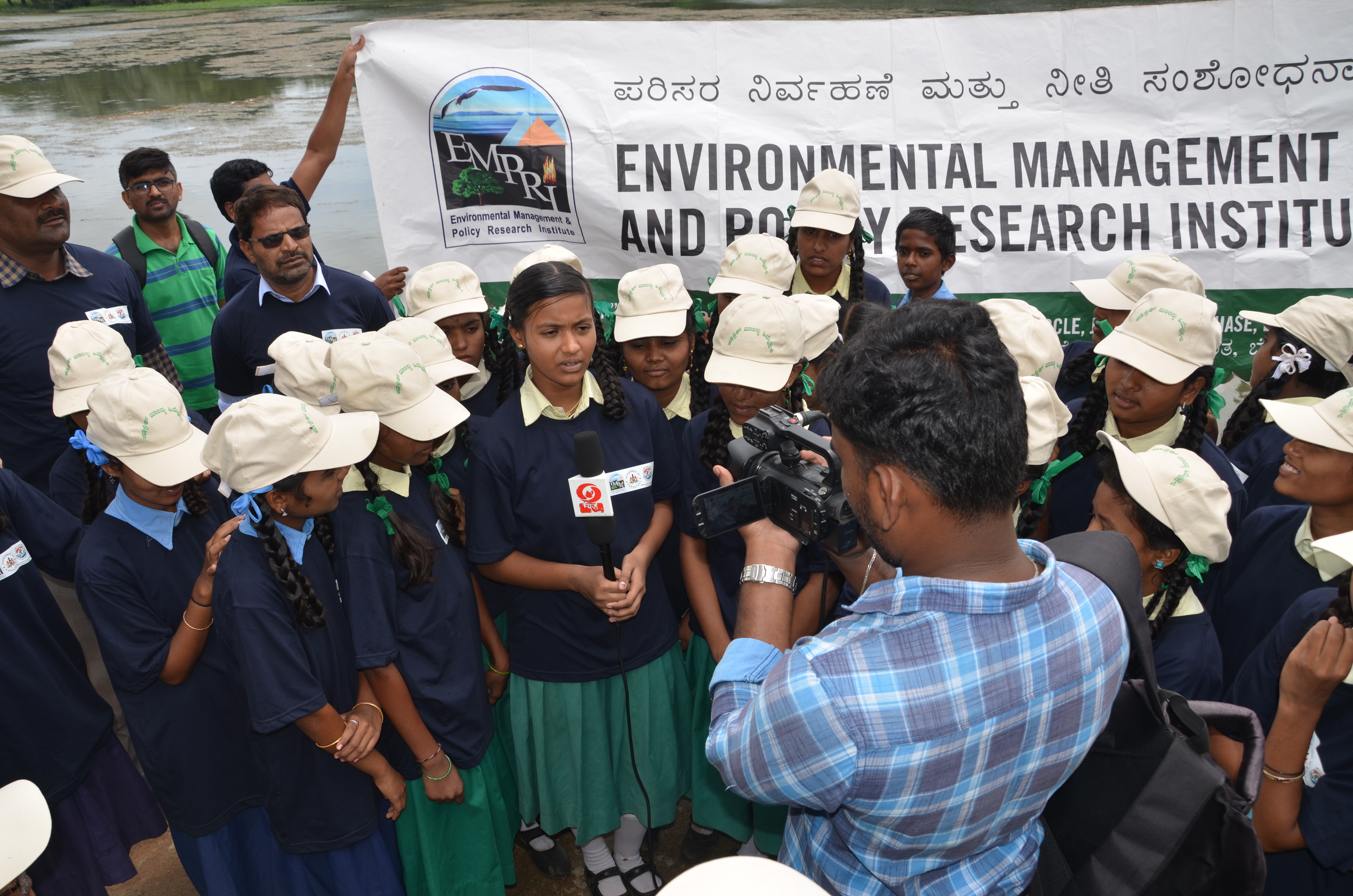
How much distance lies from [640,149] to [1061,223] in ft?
7.52

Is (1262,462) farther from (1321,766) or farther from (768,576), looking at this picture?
(768,576)

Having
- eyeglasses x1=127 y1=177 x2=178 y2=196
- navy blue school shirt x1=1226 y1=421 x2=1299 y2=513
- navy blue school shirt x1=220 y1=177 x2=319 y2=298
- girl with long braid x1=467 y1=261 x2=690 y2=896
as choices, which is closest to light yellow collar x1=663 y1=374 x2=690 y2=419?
girl with long braid x1=467 y1=261 x2=690 y2=896

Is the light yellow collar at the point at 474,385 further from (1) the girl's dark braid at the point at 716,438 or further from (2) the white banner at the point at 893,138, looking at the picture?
(2) the white banner at the point at 893,138

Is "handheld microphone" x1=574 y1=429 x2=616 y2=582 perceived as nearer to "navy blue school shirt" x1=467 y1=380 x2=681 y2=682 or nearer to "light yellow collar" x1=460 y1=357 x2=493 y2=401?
"navy blue school shirt" x1=467 y1=380 x2=681 y2=682

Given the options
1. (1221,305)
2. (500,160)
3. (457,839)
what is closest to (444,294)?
(500,160)

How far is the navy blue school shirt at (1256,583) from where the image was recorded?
7.39 ft

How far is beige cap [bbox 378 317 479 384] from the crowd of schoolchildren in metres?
0.01

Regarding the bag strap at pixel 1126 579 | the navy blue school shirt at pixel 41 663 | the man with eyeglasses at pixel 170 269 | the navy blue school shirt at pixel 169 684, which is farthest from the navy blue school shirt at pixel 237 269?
the bag strap at pixel 1126 579

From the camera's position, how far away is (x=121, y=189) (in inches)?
242

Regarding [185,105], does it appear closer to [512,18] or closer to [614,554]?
[512,18]

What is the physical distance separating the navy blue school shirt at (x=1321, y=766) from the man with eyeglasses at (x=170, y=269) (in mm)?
4645

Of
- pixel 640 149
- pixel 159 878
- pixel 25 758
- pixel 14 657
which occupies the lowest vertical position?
pixel 159 878

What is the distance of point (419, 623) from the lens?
2402 mm

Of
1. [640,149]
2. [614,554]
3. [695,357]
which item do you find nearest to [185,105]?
[640,149]
